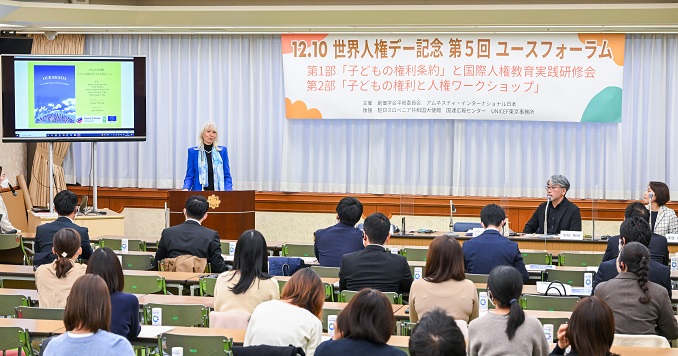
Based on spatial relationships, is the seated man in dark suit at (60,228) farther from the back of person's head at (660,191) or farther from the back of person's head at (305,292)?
the back of person's head at (660,191)

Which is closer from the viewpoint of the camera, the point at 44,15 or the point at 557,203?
the point at 557,203

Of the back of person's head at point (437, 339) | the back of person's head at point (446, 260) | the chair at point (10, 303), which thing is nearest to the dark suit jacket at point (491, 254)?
the back of person's head at point (446, 260)

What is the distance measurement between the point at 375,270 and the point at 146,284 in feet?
5.53

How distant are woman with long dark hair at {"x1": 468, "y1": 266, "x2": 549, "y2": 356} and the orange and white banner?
24.1 feet

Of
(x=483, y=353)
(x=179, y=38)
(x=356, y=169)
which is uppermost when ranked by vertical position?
(x=179, y=38)

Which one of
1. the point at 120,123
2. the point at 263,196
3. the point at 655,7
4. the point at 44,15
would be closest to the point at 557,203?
the point at 655,7

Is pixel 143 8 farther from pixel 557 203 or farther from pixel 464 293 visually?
pixel 464 293

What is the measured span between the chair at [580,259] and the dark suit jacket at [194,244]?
2.80 m

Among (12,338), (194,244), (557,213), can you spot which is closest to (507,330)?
(12,338)

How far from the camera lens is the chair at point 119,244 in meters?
9.12

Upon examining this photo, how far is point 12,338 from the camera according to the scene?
507 centimetres

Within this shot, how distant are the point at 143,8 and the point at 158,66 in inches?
34.4

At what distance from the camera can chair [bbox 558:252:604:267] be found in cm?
821

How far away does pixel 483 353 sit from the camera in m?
4.43
